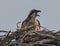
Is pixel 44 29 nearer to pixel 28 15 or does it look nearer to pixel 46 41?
pixel 46 41

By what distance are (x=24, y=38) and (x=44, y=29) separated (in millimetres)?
391

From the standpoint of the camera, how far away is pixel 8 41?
14.8 ft

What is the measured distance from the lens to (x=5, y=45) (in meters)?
4.42

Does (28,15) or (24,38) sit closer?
(24,38)

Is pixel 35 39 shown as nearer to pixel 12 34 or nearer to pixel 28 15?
pixel 12 34

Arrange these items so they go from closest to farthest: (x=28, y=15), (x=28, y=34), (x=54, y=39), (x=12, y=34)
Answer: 1. (x=54, y=39)
2. (x=28, y=34)
3. (x=12, y=34)
4. (x=28, y=15)

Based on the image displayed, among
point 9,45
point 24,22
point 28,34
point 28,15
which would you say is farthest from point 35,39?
point 28,15

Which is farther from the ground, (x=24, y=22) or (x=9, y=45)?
(x=24, y=22)

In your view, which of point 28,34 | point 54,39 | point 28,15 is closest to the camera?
point 54,39

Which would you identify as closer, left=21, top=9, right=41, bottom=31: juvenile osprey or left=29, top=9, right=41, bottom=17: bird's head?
left=21, top=9, right=41, bottom=31: juvenile osprey

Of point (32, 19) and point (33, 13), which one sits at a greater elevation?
point (33, 13)

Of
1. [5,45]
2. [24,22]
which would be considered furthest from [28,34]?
[24,22]

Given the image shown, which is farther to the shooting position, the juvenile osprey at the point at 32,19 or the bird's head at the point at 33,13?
the bird's head at the point at 33,13

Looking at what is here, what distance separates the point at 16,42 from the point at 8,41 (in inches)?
5.3
